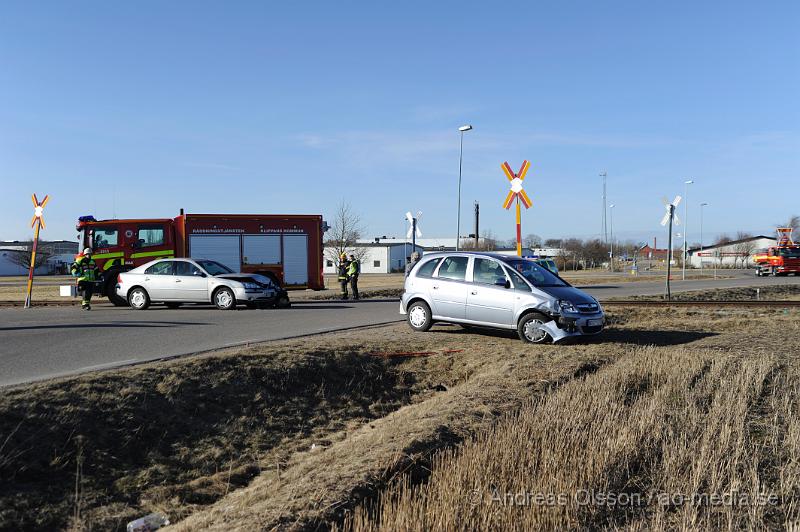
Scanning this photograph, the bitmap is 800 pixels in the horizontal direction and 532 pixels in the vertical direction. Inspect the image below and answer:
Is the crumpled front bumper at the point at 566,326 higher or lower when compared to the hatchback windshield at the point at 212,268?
lower

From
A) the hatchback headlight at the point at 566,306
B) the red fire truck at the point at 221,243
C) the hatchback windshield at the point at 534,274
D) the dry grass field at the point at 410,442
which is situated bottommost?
the dry grass field at the point at 410,442

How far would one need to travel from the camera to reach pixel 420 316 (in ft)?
43.2

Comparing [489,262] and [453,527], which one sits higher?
[489,262]

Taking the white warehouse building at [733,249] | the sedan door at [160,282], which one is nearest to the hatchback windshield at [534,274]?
the sedan door at [160,282]

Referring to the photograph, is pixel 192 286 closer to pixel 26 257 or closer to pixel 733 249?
pixel 26 257

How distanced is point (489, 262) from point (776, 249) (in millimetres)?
48941

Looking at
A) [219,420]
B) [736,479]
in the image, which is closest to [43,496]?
[219,420]

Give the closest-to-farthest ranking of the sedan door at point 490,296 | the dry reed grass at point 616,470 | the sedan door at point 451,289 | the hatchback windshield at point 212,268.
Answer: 1. the dry reed grass at point 616,470
2. the sedan door at point 490,296
3. the sedan door at point 451,289
4. the hatchback windshield at point 212,268

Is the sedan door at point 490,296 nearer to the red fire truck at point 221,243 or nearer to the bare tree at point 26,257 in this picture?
the red fire truck at point 221,243

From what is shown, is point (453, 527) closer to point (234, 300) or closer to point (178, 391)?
point (178, 391)

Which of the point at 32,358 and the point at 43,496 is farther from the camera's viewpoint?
the point at 32,358

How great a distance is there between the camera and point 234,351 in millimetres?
9922

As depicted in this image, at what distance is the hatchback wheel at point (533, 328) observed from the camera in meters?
11.5

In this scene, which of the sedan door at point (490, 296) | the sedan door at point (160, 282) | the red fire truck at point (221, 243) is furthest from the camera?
the red fire truck at point (221, 243)
